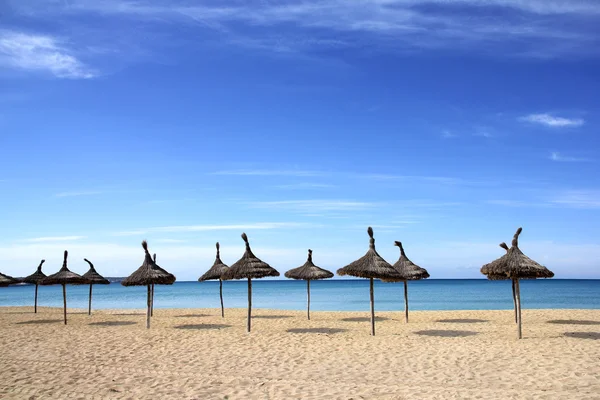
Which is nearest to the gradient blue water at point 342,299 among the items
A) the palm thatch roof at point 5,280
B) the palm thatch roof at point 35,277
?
the palm thatch roof at point 35,277

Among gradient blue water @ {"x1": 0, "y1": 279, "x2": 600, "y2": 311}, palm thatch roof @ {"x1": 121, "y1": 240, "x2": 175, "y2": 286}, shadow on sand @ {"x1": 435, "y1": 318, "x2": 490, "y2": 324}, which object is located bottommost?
gradient blue water @ {"x1": 0, "y1": 279, "x2": 600, "y2": 311}

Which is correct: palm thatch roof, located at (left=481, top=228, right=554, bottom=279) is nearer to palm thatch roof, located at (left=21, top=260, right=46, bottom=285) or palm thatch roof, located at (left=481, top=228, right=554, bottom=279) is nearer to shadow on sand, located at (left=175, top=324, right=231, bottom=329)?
shadow on sand, located at (left=175, top=324, right=231, bottom=329)

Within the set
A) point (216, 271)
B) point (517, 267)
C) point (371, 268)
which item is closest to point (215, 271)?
point (216, 271)

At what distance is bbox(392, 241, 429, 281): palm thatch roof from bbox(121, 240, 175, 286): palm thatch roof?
8705 millimetres

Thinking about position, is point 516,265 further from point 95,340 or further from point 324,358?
point 95,340

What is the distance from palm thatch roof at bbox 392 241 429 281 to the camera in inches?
734

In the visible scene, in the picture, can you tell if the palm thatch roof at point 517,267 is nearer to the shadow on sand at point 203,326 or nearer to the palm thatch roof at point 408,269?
the palm thatch roof at point 408,269

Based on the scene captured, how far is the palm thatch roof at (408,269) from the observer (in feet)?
61.2

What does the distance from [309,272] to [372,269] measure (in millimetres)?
6462

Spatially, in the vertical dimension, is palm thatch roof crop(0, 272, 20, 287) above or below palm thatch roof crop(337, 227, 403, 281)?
below

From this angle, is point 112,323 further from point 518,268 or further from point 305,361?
point 518,268

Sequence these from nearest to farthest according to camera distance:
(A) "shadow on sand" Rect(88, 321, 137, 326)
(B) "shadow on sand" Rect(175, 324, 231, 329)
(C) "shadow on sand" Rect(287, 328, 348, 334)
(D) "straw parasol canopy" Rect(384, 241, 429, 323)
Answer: (C) "shadow on sand" Rect(287, 328, 348, 334) < (D) "straw parasol canopy" Rect(384, 241, 429, 323) < (B) "shadow on sand" Rect(175, 324, 231, 329) < (A) "shadow on sand" Rect(88, 321, 137, 326)

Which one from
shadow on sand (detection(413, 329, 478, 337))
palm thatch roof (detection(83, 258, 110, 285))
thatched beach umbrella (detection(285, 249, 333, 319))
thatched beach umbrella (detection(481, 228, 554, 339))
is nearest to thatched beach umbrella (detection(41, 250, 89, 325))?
palm thatch roof (detection(83, 258, 110, 285))

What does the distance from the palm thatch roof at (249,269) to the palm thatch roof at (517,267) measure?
723cm
